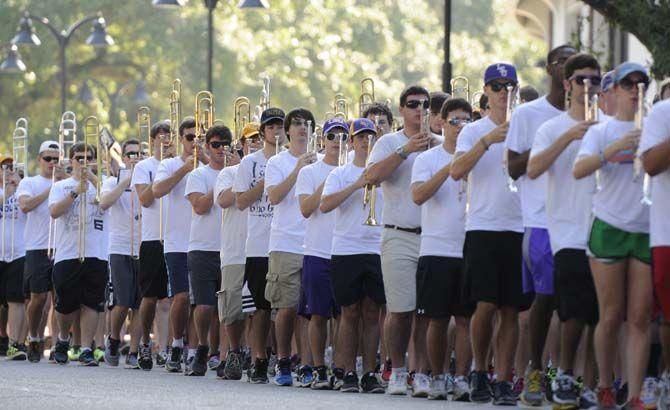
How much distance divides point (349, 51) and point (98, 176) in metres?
47.6

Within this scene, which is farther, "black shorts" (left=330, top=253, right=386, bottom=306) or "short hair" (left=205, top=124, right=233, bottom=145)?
"short hair" (left=205, top=124, right=233, bottom=145)

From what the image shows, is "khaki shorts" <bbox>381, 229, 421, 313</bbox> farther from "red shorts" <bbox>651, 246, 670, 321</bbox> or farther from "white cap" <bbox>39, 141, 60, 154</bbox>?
"white cap" <bbox>39, 141, 60, 154</bbox>

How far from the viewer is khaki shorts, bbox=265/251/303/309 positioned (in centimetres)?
1625

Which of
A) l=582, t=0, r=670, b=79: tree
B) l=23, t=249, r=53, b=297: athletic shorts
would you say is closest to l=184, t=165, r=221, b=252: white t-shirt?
l=23, t=249, r=53, b=297: athletic shorts

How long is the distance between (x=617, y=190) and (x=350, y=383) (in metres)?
3.69

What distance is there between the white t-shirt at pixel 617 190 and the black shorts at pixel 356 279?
3.32 m

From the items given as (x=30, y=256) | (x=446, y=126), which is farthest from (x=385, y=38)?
(x=446, y=126)

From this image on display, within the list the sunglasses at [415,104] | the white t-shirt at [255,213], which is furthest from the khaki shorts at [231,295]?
the sunglasses at [415,104]

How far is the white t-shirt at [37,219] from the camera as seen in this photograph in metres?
21.3

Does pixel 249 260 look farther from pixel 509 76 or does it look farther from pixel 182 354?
pixel 509 76

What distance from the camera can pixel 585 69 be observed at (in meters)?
13.0

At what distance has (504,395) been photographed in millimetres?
13445

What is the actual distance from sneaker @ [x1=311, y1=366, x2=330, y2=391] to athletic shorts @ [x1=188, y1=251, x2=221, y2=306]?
2365mm

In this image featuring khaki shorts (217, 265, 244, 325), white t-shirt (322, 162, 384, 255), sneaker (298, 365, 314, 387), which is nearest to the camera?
white t-shirt (322, 162, 384, 255)
